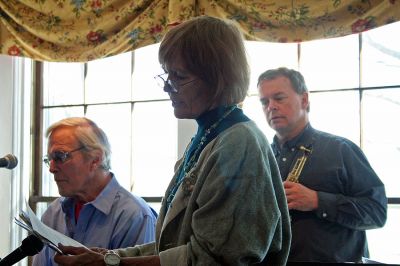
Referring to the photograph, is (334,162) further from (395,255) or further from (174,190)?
(174,190)

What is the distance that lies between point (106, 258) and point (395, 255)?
1380mm

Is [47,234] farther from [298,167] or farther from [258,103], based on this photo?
[258,103]

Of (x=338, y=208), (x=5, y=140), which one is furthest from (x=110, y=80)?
(x=338, y=208)

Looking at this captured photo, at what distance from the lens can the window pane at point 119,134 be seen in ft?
8.67

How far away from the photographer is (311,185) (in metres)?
1.73

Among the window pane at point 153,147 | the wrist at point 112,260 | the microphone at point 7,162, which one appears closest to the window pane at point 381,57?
the window pane at point 153,147

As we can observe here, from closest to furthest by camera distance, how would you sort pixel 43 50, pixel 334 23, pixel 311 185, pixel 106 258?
pixel 106 258
pixel 311 185
pixel 334 23
pixel 43 50

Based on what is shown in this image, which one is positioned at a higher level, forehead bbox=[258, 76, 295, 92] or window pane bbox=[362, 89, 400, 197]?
forehead bbox=[258, 76, 295, 92]

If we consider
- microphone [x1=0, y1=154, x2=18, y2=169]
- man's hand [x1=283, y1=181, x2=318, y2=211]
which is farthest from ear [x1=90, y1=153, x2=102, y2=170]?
man's hand [x1=283, y1=181, x2=318, y2=211]

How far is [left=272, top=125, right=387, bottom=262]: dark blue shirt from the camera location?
165 centimetres

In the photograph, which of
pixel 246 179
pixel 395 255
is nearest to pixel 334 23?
pixel 395 255

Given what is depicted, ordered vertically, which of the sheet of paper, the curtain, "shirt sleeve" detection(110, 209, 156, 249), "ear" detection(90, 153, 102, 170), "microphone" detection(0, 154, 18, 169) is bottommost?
"shirt sleeve" detection(110, 209, 156, 249)

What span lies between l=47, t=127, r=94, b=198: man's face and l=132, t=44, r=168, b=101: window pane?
0.74 meters

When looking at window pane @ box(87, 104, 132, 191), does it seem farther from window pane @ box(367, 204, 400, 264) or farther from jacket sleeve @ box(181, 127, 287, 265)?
jacket sleeve @ box(181, 127, 287, 265)
